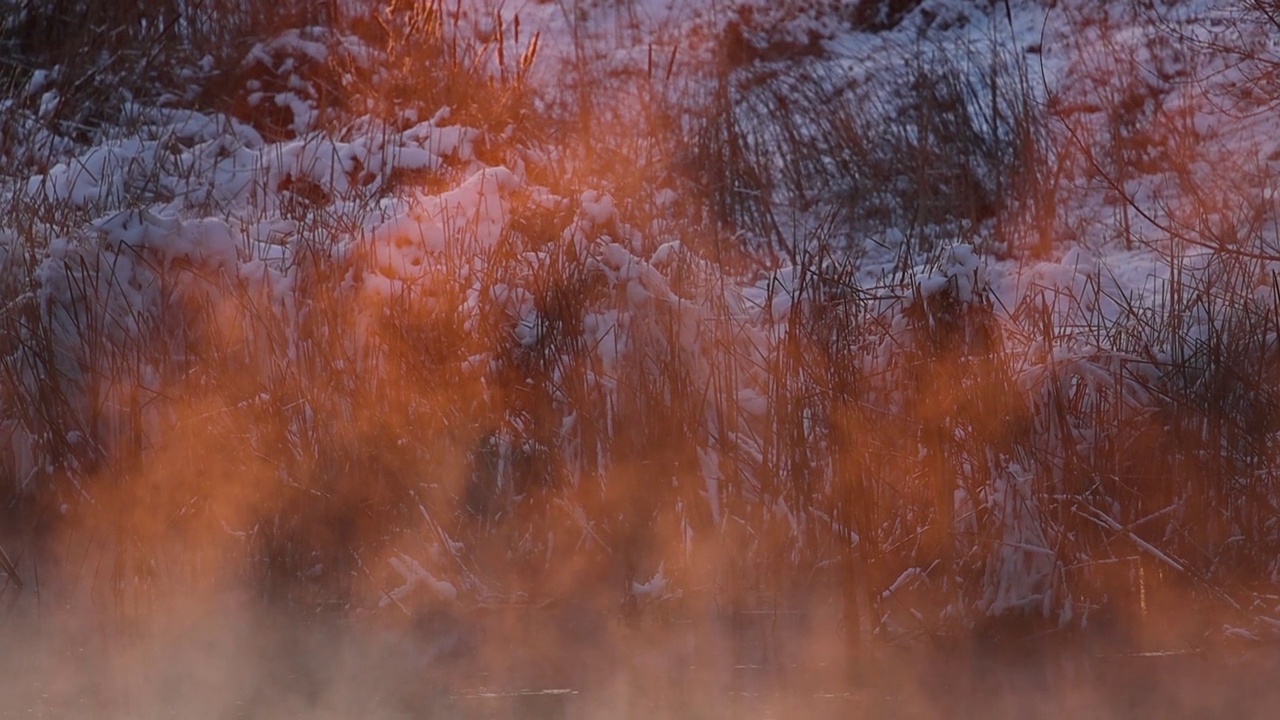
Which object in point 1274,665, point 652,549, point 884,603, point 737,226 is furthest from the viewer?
point 737,226

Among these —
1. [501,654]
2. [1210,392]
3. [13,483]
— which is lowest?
[501,654]

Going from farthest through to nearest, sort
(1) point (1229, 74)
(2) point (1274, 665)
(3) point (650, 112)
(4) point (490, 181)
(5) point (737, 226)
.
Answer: (1) point (1229, 74), (3) point (650, 112), (5) point (737, 226), (4) point (490, 181), (2) point (1274, 665)

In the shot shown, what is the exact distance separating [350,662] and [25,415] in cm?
130

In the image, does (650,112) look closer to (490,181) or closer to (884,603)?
(490,181)

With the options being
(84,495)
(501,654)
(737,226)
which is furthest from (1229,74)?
(84,495)

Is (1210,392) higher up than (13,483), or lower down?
higher up

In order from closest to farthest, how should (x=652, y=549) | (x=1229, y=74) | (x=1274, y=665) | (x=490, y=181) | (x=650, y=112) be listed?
(x=1274, y=665) → (x=652, y=549) → (x=490, y=181) → (x=650, y=112) → (x=1229, y=74)

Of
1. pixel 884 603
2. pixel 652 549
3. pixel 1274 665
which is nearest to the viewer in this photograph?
pixel 1274 665

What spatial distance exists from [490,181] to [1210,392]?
2606mm

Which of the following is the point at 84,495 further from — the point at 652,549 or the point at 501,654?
the point at 652,549

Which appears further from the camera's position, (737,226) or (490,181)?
(737,226)

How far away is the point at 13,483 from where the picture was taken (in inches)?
175

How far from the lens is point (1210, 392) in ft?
13.0

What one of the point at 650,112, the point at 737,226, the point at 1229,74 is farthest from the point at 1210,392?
the point at 1229,74
